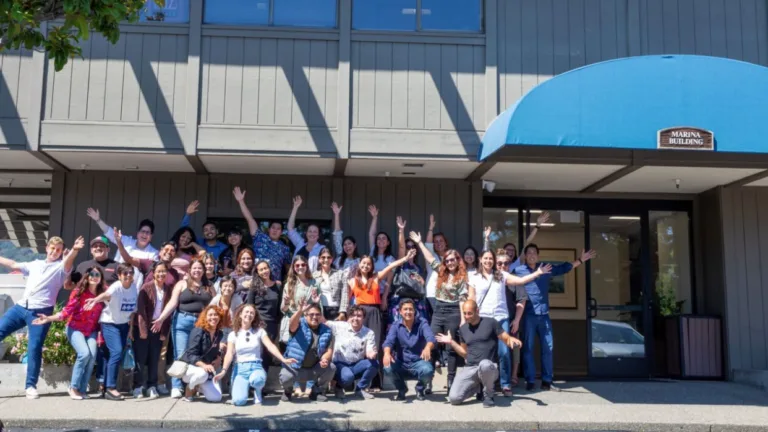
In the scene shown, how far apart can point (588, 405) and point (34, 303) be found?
20.9ft

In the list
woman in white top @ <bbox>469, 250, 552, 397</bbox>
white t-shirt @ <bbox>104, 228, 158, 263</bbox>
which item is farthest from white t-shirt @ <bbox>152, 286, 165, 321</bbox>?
woman in white top @ <bbox>469, 250, 552, 397</bbox>

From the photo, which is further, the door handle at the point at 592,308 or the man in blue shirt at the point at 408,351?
the door handle at the point at 592,308

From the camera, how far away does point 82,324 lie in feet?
26.8

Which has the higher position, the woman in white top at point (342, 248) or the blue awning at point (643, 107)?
the blue awning at point (643, 107)

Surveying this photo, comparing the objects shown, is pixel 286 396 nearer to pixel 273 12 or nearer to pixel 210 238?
pixel 210 238

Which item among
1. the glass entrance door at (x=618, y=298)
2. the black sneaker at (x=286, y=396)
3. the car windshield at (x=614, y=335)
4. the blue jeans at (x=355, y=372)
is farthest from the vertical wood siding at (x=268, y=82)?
the car windshield at (x=614, y=335)

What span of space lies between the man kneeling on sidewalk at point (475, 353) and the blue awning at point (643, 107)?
2032 mm

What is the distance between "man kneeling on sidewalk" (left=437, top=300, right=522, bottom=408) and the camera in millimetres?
8102

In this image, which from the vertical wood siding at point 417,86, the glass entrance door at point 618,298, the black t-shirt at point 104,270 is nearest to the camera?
the black t-shirt at point 104,270

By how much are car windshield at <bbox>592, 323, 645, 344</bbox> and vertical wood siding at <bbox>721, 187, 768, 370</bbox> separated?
1.29 m

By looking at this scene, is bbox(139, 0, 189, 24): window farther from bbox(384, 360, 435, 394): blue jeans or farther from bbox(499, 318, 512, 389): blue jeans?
bbox(499, 318, 512, 389): blue jeans

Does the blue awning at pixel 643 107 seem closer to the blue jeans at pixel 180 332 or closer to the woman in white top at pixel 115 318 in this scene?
the blue jeans at pixel 180 332

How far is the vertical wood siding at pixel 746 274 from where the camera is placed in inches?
415

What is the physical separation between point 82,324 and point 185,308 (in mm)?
1136
